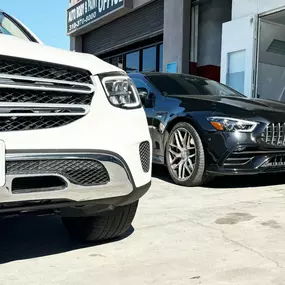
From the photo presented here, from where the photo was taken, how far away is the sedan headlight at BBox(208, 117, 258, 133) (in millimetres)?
4270

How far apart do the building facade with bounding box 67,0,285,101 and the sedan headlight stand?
17.2 ft

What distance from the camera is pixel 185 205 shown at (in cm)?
380

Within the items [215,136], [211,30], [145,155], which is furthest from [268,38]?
[145,155]

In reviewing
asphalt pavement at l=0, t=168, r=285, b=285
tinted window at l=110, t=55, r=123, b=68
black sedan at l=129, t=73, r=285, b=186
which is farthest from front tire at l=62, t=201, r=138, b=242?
tinted window at l=110, t=55, r=123, b=68

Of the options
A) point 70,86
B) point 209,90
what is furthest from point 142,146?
point 209,90

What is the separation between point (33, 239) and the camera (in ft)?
9.52

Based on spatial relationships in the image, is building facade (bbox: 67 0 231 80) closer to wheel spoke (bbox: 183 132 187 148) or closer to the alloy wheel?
the alloy wheel

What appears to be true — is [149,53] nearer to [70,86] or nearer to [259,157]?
[259,157]

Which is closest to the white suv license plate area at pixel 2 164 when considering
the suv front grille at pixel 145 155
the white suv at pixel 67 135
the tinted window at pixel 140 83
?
the white suv at pixel 67 135

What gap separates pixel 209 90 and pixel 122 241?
323 cm

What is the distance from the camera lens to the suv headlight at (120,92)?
2381 mm

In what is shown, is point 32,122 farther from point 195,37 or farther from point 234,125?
point 195,37

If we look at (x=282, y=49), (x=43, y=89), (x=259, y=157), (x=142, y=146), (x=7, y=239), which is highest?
(x=282, y=49)

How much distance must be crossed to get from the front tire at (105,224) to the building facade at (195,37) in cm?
720
